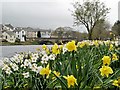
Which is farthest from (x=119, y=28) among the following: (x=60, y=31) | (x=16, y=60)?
(x=16, y=60)

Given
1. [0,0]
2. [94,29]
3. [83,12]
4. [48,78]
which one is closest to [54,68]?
[48,78]

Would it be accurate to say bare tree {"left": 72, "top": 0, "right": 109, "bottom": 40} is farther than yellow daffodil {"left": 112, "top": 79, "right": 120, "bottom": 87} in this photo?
Yes

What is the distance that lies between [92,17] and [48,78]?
2290 cm

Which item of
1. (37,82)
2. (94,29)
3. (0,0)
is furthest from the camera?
(94,29)

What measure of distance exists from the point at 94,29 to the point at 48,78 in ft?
81.3

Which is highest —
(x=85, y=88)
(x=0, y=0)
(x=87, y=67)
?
(x=0, y=0)

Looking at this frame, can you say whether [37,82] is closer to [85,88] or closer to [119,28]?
[85,88]

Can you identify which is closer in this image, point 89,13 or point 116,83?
point 116,83

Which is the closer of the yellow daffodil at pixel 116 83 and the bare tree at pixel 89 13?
the yellow daffodil at pixel 116 83

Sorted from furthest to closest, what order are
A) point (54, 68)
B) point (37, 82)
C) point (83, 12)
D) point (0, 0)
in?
point (83, 12) < point (0, 0) < point (54, 68) < point (37, 82)

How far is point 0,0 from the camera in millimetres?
2521

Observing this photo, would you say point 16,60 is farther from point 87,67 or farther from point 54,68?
A: point 87,67

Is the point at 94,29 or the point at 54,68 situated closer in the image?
the point at 54,68

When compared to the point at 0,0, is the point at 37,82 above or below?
below
